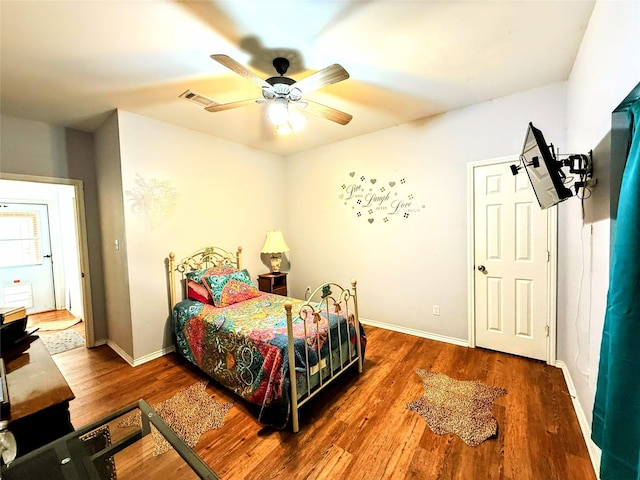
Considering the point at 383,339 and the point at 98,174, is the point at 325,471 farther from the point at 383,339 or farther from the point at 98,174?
the point at 98,174

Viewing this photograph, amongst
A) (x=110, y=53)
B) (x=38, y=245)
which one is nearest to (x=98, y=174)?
(x=110, y=53)

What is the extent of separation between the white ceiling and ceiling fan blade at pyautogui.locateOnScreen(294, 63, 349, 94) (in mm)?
277

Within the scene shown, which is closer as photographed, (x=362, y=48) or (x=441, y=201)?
(x=362, y=48)

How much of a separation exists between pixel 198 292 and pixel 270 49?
2.42 metres

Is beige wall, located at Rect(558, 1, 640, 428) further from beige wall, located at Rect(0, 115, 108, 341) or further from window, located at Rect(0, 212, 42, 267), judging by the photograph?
window, located at Rect(0, 212, 42, 267)

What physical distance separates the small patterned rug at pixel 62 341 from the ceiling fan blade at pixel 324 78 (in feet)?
13.1

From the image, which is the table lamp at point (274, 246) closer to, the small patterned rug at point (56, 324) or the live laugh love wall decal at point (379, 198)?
the live laugh love wall decal at point (379, 198)

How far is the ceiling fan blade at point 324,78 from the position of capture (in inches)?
63.2

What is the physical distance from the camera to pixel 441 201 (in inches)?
119

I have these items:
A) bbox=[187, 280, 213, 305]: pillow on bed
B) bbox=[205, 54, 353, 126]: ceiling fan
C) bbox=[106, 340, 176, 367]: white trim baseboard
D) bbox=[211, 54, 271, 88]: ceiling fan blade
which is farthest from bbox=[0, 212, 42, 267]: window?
bbox=[211, 54, 271, 88]: ceiling fan blade

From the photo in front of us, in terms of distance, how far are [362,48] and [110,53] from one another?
1725 mm

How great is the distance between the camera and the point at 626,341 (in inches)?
32.7

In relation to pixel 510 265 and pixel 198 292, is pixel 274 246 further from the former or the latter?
pixel 510 265

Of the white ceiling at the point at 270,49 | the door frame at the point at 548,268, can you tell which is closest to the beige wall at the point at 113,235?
the white ceiling at the point at 270,49
